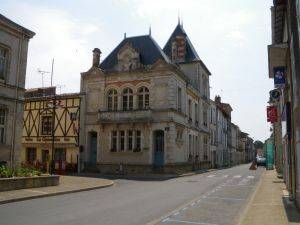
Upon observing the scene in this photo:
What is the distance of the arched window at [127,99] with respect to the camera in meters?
33.8

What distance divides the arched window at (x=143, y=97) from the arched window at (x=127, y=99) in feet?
2.74

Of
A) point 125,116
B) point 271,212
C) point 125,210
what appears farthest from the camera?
point 125,116

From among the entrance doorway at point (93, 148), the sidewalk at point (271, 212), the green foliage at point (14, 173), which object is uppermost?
the entrance doorway at point (93, 148)

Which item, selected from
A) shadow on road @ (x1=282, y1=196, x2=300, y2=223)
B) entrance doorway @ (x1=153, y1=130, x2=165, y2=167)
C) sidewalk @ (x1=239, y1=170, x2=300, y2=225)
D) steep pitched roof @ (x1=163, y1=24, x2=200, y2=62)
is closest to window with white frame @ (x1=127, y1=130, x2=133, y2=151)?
entrance doorway @ (x1=153, y1=130, x2=165, y2=167)

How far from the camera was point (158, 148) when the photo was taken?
3253 centimetres

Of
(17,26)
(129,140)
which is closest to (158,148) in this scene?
(129,140)

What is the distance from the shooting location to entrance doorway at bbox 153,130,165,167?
105 feet

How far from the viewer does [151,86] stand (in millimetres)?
32906

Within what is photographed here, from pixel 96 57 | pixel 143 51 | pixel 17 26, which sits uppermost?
pixel 143 51

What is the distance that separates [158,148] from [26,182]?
17.5 metres

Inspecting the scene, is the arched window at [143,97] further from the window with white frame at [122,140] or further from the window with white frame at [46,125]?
the window with white frame at [46,125]

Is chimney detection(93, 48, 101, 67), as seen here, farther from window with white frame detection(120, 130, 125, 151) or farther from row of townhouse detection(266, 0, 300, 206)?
row of townhouse detection(266, 0, 300, 206)

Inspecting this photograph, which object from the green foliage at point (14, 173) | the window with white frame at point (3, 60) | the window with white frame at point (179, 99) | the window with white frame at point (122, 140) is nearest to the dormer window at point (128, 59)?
the window with white frame at point (179, 99)

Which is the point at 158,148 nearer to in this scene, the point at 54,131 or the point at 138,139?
the point at 138,139
